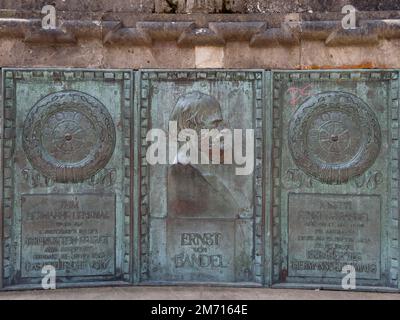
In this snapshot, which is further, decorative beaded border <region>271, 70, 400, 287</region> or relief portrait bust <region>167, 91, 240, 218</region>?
relief portrait bust <region>167, 91, 240, 218</region>

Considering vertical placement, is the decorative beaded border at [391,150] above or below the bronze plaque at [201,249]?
above

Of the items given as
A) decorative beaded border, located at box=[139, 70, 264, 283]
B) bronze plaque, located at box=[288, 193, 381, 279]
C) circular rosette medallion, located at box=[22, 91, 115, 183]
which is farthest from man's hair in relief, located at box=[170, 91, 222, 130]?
bronze plaque, located at box=[288, 193, 381, 279]

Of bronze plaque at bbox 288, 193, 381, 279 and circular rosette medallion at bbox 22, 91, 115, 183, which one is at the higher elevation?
circular rosette medallion at bbox 22, 91, 115, 183

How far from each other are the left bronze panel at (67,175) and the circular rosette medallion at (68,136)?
11mm

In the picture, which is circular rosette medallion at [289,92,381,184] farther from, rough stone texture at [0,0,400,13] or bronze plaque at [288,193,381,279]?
rough stone texture at [0,0,400,13]

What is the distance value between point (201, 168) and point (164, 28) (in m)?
1.55

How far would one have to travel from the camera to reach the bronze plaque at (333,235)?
4.94 metres

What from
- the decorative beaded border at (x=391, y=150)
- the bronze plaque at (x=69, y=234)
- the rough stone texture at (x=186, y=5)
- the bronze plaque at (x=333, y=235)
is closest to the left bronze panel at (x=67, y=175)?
the bronze plaque at (x=69, y=234)

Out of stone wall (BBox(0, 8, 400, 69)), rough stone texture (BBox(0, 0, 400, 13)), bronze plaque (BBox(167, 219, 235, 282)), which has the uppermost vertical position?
rough stone texture (BBox(0, 0, 400, 13))

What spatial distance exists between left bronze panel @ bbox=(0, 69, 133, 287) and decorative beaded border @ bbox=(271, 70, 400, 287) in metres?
1.59

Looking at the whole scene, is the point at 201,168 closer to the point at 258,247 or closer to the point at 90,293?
→ the point at 258,247

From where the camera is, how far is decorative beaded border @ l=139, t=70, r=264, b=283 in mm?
4984

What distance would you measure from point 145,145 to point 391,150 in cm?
265

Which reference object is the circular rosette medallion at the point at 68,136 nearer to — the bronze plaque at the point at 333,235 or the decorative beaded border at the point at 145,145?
the decorative beaded border at the point at 145,145
